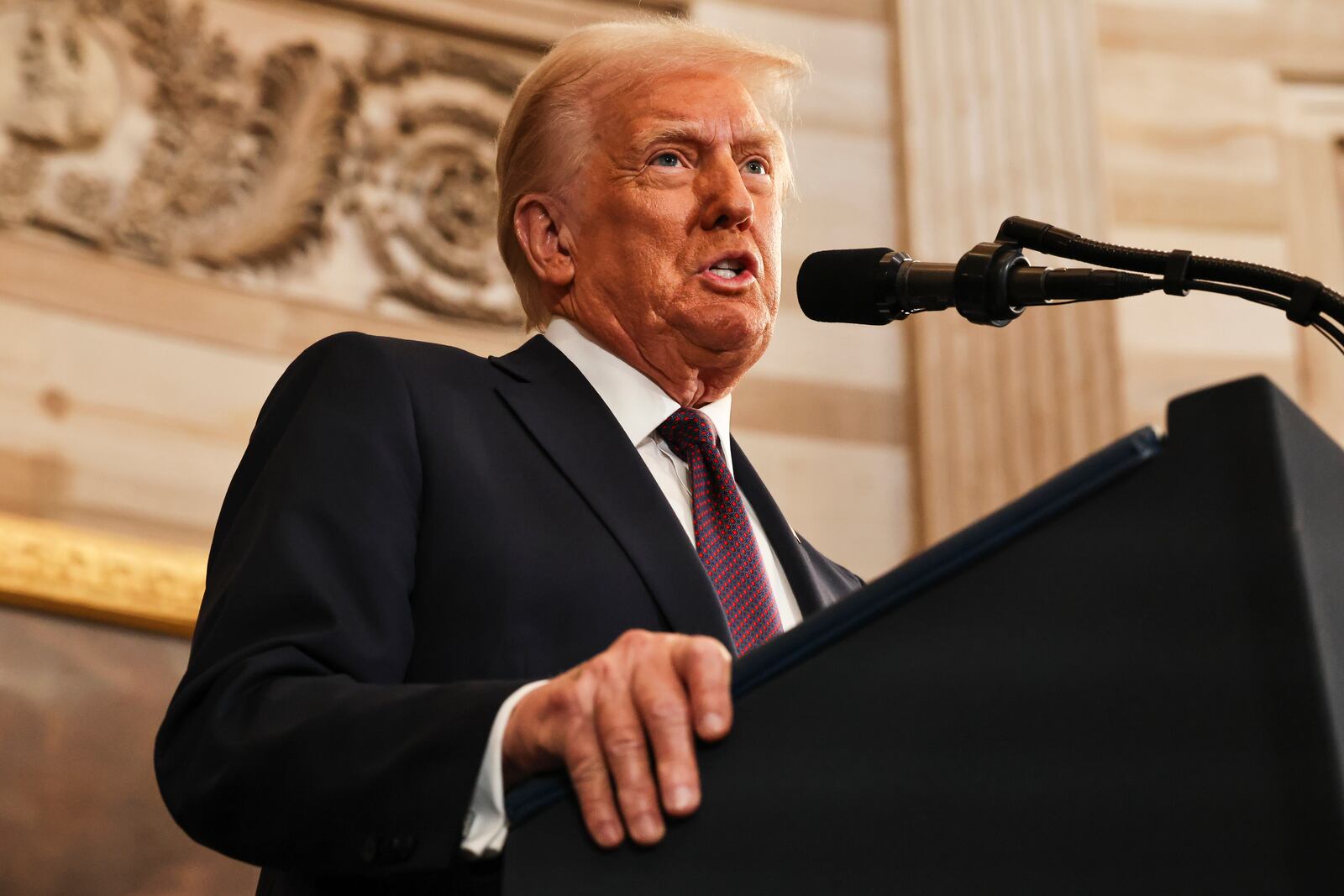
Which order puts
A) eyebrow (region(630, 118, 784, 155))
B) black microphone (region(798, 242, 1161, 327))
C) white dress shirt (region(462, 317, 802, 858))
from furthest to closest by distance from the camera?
eyebrow (region(630, 118, 784, 155))
white dress shirt (region(462, 317, 802, 858))
black microphone (region(798, 242, 1161, 327))

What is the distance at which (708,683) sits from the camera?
0.89 meters

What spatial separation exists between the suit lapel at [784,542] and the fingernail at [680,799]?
2.85 feet

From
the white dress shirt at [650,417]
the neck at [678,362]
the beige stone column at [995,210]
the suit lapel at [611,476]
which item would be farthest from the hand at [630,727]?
the beige stone column at [995,210]

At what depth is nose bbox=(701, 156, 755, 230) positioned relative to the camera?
1.96 m

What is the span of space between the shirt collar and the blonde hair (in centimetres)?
18

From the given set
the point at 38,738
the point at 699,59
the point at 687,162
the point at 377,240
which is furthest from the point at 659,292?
the point at 377,240

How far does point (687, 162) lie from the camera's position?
203 cm

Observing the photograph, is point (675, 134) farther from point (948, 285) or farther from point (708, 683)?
point (708, 683)

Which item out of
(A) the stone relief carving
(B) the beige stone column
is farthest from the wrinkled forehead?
(B) the beige stone column

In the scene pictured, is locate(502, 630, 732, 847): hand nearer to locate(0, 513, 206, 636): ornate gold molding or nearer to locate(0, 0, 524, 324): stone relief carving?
locate(0, 513, 206, 636): ornate gold molding

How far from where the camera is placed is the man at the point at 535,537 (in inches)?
39.3

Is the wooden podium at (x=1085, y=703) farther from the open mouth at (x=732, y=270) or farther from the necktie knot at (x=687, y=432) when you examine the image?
the open mouth at (x=732, y=270)

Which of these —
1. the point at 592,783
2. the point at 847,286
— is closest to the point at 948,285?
the point at 847,286

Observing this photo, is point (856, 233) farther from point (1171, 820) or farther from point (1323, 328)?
point (1171, 820)
